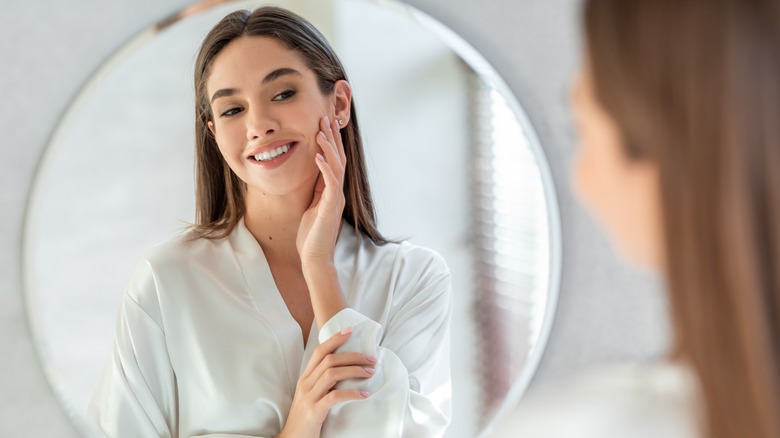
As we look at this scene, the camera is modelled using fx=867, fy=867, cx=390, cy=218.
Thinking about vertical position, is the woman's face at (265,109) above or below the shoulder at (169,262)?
above

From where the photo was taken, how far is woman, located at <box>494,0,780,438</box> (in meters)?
0.46

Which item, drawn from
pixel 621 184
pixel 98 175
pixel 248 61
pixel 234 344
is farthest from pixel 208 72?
pixel 621 184

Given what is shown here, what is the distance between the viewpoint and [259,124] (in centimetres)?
78

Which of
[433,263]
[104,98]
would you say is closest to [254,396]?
[433,263]

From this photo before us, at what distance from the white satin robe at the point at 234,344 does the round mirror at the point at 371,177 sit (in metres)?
0.02

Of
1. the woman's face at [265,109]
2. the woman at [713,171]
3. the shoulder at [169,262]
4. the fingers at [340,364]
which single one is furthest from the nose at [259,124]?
the woman at [713,171]

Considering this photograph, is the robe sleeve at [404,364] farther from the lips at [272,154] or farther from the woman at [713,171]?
the woman at [713,171]

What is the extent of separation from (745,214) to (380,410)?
1.47 feet

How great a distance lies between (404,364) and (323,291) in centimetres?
10

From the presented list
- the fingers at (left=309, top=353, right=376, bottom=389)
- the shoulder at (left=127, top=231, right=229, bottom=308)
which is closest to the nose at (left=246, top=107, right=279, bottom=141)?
the shoulder at (left=127, top=231, right=229, bottom=308)

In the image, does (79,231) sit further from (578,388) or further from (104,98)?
(578,388)

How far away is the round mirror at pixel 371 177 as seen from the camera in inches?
31.0

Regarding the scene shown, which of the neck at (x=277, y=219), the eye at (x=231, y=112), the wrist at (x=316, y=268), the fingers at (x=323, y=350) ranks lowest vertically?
the fingers at (x=323, y=350)

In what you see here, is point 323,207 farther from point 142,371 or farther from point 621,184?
point 621,184
